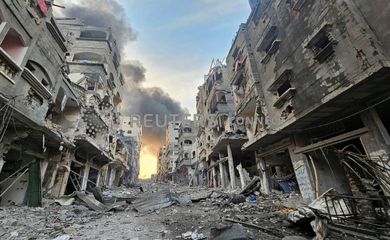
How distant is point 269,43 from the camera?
1109 centimetres

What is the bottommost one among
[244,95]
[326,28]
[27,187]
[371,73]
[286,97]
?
[27,187]

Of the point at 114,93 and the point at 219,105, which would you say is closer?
the point at 219,105

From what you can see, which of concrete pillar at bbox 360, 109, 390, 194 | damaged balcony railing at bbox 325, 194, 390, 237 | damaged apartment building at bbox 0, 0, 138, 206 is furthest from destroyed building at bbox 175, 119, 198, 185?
concrete pillar at bbox 360, 109, 390, 194

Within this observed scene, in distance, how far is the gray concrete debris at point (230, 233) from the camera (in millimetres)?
3811

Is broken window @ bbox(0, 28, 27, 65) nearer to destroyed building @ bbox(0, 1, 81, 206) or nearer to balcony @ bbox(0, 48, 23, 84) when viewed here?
destroyed building @ bbox(0, 1, 81, 206)

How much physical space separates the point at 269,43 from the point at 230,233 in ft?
35.2

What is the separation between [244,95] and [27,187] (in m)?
14.3

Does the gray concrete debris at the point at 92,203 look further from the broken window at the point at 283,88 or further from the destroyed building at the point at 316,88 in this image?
the broken window at the point at 283,88

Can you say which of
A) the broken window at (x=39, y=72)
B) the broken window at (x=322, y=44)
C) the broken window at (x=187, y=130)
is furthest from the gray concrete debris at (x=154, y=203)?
the broken window at (x=187, y=130)

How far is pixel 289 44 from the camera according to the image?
9.13 m

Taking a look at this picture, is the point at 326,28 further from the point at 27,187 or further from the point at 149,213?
the point at 27,187

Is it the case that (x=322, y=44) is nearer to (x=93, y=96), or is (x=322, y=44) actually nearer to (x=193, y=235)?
(x=193, y=235)

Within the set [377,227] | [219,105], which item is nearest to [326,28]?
[377,227]

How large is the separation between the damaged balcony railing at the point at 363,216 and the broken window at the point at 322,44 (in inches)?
201
